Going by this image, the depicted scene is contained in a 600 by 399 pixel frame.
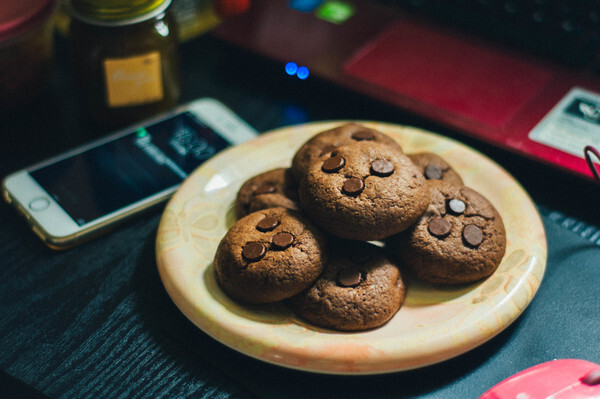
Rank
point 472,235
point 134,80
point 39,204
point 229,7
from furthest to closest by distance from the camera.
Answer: point 229,7
point 134,80
point 39,204
point 472,235

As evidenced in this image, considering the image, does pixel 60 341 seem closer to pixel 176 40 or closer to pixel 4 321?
pixel 4 321

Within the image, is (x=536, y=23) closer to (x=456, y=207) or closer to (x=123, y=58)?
(x=456, y=207)

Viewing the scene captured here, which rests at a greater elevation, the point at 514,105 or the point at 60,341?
the point at 514,105

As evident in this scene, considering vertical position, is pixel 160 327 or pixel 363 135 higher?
pixel 363 135

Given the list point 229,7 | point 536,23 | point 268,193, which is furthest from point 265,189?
point 536,23

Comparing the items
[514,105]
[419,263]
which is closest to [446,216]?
[419,263]

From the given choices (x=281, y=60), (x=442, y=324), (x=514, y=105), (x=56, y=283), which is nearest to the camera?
(x=442, y=324)

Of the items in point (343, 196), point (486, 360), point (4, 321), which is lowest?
point (4, 321)

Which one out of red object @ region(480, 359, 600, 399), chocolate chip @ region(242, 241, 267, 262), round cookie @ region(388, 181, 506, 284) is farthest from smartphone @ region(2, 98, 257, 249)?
red object @ region(480, 359, 600, 399)
